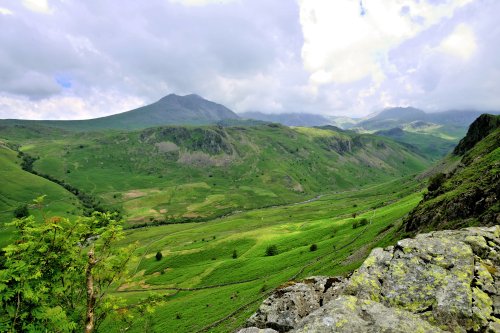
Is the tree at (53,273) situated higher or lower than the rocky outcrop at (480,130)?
lower

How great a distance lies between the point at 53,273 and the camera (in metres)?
24.3

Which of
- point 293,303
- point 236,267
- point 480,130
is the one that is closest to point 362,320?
point 293,303

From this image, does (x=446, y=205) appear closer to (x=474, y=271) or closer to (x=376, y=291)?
(x=474, y=271)

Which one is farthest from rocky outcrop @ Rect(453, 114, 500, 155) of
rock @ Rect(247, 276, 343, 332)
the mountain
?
rock @ Rect(247, 276, 343, 332)

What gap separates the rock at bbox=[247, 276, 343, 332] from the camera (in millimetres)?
19594

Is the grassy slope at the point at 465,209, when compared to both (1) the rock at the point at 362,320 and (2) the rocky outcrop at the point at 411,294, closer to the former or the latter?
(2) the rocky outcrop at the point at 411,294

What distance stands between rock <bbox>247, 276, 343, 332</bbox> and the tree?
44.2 feet

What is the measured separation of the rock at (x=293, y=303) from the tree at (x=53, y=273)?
1347 centimetres

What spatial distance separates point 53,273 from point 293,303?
18893 mm

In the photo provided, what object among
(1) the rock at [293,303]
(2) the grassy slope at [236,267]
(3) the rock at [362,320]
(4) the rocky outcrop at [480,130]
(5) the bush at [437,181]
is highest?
(4) the rocky outcrop at [480,130]

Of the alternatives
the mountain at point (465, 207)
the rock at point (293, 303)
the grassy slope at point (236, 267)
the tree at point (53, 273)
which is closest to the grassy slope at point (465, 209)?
the mountain at point (465, 207)

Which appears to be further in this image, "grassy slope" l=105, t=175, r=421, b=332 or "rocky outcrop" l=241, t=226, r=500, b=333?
"grassy slope" l=105, t=175, r=421, b=332

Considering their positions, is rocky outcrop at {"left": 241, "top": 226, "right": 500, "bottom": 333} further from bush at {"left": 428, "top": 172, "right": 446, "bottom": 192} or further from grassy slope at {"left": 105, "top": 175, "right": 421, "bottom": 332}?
bush at {"left": 428, "top": 172, "right": 446, "bottom": 192}

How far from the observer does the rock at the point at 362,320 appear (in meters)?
14.5
